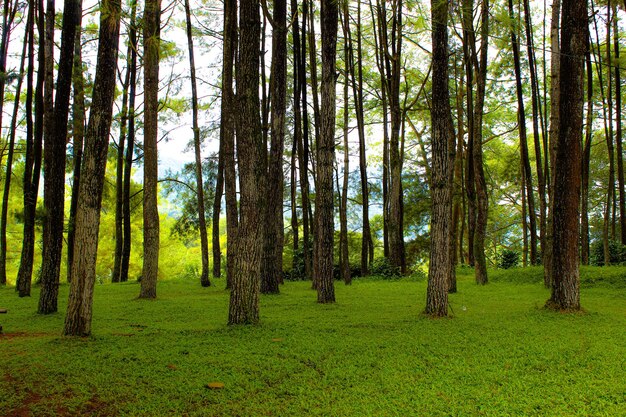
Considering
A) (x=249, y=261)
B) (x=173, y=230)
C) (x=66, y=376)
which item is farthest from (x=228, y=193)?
(x=173, y=230)

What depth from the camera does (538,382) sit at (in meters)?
3.13

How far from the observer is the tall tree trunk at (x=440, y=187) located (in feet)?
18.4

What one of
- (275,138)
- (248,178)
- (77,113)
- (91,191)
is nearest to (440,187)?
(248,178)

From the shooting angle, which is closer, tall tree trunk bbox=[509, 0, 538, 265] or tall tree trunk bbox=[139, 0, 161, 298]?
tall tree trunk bbox=[139, 0, 161, 298]

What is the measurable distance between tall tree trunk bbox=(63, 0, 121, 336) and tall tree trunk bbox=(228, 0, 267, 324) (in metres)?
1.40

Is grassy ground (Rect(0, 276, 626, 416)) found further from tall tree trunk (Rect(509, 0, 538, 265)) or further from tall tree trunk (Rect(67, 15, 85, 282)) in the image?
tall tree trunk (Rect(509, 0, 538, 265))

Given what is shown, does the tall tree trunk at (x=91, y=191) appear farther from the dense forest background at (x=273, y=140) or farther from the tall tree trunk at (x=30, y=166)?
the tall tree trunk at (x=30, y=166)

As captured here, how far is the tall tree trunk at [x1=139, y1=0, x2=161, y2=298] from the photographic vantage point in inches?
343

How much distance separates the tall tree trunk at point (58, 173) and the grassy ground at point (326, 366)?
2.11ft

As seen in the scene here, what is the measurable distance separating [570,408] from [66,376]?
339 cm

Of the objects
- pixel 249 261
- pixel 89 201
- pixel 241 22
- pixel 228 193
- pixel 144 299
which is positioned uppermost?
pixel 241 22

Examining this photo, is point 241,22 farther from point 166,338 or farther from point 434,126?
point 166,338

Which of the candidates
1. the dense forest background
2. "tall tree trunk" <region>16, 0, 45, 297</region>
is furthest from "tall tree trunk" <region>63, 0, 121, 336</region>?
"tall tree trunk" <region>16, 0, 45, 297</region>

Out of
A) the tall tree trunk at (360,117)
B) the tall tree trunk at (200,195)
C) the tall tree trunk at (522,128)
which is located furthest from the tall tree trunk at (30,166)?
the tall tree trunk at (522,128)
